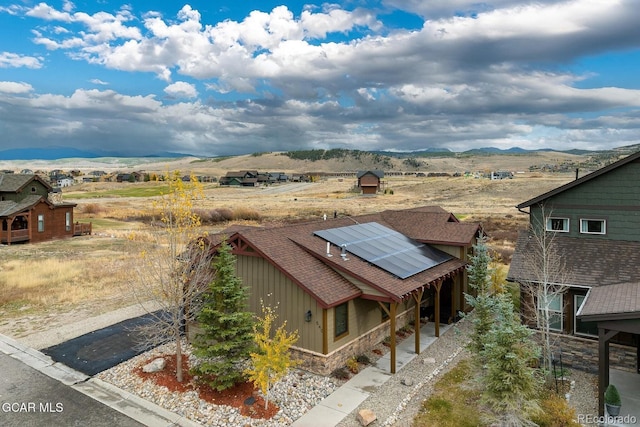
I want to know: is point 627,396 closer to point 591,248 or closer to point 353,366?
point 591,248

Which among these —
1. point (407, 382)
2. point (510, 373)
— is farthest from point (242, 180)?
point (510, 373)

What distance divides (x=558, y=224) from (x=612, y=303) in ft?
22.0

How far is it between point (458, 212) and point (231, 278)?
56059 millimetres

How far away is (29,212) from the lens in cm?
4281

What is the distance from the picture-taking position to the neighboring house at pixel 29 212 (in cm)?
4216

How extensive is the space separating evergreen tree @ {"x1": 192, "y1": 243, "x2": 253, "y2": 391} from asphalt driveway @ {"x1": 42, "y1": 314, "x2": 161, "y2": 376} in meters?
3.76

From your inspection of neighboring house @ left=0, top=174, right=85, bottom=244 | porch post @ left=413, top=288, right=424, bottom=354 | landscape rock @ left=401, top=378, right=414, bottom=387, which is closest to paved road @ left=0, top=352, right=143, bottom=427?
landscape rock @ left=401, top=378, right=414, bottom=387

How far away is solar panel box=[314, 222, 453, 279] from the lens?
1809 centimetres

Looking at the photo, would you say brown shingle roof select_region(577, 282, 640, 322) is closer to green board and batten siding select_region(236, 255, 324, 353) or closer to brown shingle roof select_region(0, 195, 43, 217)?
green board and batten siding select_region(236, 255, 324, 353)

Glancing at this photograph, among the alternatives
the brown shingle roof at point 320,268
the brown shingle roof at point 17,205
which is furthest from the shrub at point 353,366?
the brown shingle roof at point 17,205

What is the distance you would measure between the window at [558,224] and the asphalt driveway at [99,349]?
715 inches

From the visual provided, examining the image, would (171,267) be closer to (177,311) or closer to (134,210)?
(177,311)

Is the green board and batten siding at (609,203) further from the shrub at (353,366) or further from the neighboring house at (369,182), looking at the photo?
the neighboring house at (369,182)

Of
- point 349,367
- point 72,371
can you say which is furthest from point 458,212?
point 72,371
